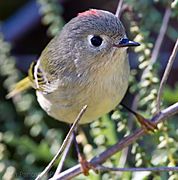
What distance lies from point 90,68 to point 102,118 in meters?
0.33

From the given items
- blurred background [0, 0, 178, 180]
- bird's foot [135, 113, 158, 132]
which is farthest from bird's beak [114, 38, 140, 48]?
bird's foot [135, 113, 158, 132]

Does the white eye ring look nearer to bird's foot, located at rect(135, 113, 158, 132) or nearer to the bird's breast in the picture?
the bird's breast

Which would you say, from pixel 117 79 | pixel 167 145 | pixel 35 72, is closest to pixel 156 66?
pixel 117 79

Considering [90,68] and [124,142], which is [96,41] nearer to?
[90,68]

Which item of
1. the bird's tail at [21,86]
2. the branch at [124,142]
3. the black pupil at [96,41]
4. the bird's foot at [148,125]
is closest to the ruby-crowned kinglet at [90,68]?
the black pupil at [96,41]

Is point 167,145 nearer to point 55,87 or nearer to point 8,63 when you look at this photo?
point 55,87

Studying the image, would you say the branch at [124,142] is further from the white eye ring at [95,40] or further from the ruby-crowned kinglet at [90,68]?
the white eye ring at [95,40]

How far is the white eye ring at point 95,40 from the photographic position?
213cm

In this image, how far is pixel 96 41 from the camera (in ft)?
7.06

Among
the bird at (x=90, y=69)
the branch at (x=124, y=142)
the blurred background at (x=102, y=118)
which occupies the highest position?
the bird at (x=90, y=69)

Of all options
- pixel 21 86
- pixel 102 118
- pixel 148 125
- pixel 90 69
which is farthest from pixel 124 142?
pixel 21 86

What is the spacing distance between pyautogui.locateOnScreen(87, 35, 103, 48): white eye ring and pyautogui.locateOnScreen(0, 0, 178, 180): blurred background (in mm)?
145

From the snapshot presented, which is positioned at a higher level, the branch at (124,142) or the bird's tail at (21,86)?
the branch at (124,142)

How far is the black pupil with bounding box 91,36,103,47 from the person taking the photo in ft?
6.99
